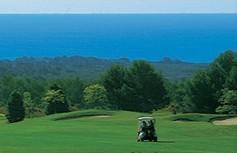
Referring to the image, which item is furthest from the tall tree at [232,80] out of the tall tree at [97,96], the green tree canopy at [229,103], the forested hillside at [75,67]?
the forested hillside at [75,67]

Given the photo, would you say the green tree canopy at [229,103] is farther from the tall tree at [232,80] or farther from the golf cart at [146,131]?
the golf cart at [146,131]

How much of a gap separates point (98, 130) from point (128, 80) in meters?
29.2

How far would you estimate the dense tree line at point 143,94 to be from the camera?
4184cm

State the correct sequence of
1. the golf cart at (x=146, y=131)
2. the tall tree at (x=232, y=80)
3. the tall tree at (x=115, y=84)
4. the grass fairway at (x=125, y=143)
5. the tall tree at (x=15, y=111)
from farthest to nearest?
the tall tree at (x=115, y=84) → the tall tree at (x=232, y=80) → the tall tree at (x=15, y=111) → the golf cart at (x=146, y=131) → the grass fairway at (x=125, y=143)

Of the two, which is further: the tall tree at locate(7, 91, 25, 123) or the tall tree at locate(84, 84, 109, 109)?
the tall tree at locate(84, 84, 109, 109)

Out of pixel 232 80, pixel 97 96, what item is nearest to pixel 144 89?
pixel 97 96

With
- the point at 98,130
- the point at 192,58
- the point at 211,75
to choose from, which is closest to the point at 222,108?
the point at 211,75

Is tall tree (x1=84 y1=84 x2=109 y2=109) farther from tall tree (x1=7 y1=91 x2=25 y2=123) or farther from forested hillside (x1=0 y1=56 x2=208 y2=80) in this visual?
forested hillside (x1=0 y1=56 x2=208 y2=80)

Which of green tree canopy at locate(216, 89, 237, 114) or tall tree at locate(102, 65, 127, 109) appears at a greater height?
tall tree at locate(102, 65, 127, 109)

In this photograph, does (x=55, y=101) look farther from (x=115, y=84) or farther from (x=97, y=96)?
(x=115, y=84)

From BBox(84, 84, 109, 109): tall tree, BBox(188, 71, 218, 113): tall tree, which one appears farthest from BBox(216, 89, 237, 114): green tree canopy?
BBox(84, 84, 109, 109): tall tree

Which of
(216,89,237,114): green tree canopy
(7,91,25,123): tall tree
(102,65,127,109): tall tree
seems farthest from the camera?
(102,65,127,109): tall tree

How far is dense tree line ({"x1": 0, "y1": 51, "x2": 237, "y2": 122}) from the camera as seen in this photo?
137 feet

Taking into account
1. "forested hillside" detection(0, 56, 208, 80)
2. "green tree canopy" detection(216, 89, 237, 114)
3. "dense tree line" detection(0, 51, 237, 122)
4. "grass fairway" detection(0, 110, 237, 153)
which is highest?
"forested hillside" detection(0, 56, 208, 80)
